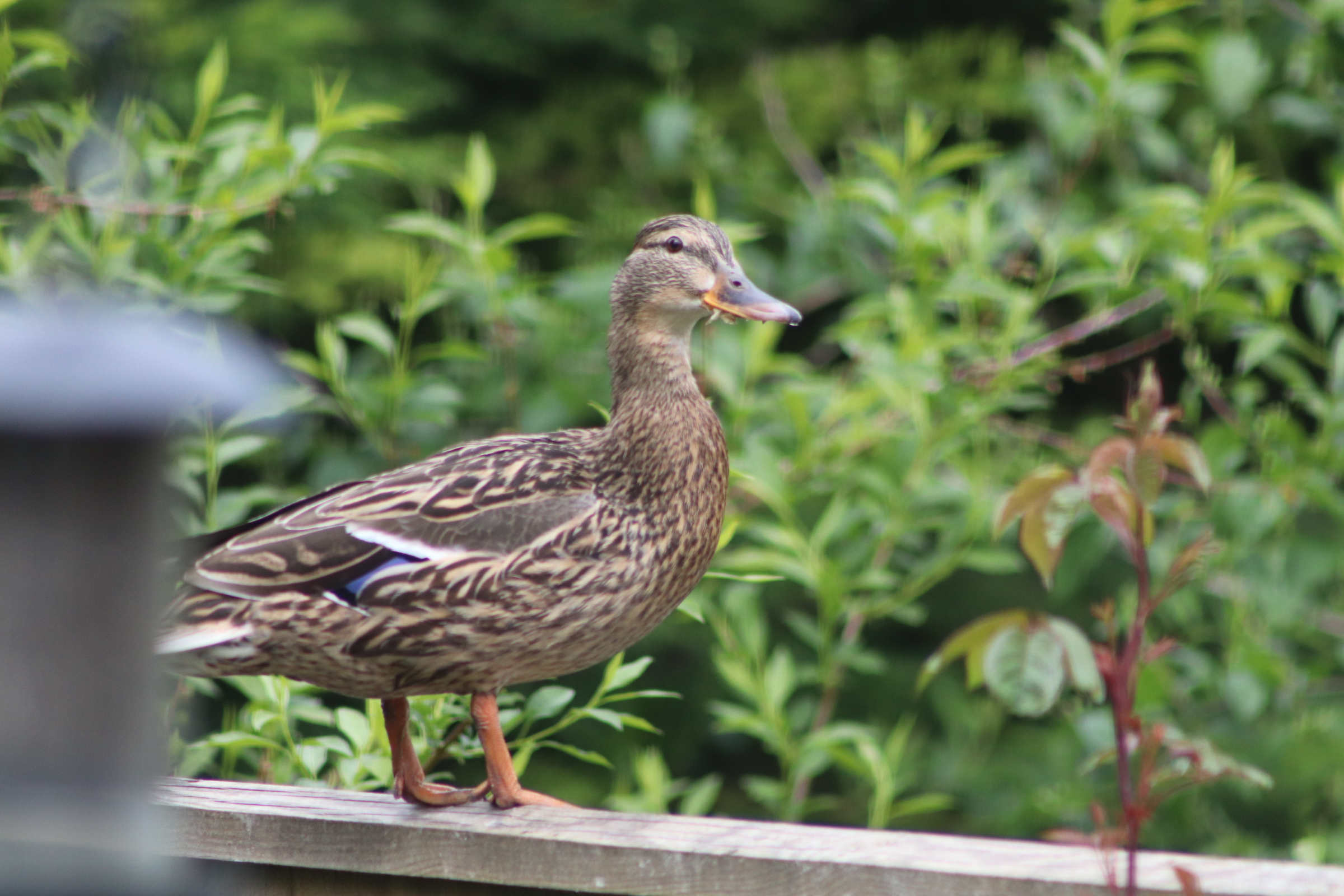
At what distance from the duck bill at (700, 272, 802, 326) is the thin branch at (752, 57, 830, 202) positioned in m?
2.32

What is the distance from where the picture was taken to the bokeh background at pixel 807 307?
290 cm

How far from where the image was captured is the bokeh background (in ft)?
9.51

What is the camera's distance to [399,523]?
2076 mm

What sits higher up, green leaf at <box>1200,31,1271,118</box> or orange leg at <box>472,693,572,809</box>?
green leaf at <box>1200,31,1271,118</box>

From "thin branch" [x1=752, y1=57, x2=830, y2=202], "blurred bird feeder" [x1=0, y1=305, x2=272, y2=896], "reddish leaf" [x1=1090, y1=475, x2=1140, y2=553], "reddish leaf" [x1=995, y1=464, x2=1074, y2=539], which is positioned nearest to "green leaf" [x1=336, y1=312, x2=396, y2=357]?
"reddish leaf" [x1=995, y1=464, x2=1074, y2=539]

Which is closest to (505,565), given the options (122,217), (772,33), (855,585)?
(855,585)

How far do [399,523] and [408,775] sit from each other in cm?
37

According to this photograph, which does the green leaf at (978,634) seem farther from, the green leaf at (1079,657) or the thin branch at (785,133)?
the thin branch at (785,133)

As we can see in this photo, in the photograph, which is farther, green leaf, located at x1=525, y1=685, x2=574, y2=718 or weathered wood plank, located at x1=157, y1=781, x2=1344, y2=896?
green leaf, located at x1=525, y1=685, x2=574, y2=718

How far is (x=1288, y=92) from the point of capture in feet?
14.7

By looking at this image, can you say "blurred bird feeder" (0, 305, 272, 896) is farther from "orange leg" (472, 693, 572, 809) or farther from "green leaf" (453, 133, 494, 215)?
"green leaf" (453, 133, 494, 215)

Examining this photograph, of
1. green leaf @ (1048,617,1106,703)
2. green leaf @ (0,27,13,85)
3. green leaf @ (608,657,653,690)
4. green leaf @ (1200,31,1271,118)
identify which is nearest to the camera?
green leaf @ (1048,617,1106,703)

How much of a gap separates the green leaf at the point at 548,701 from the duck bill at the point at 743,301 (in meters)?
0.66

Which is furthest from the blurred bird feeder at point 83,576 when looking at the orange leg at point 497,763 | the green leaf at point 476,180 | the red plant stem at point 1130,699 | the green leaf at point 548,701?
the green leaf at point 476,180
